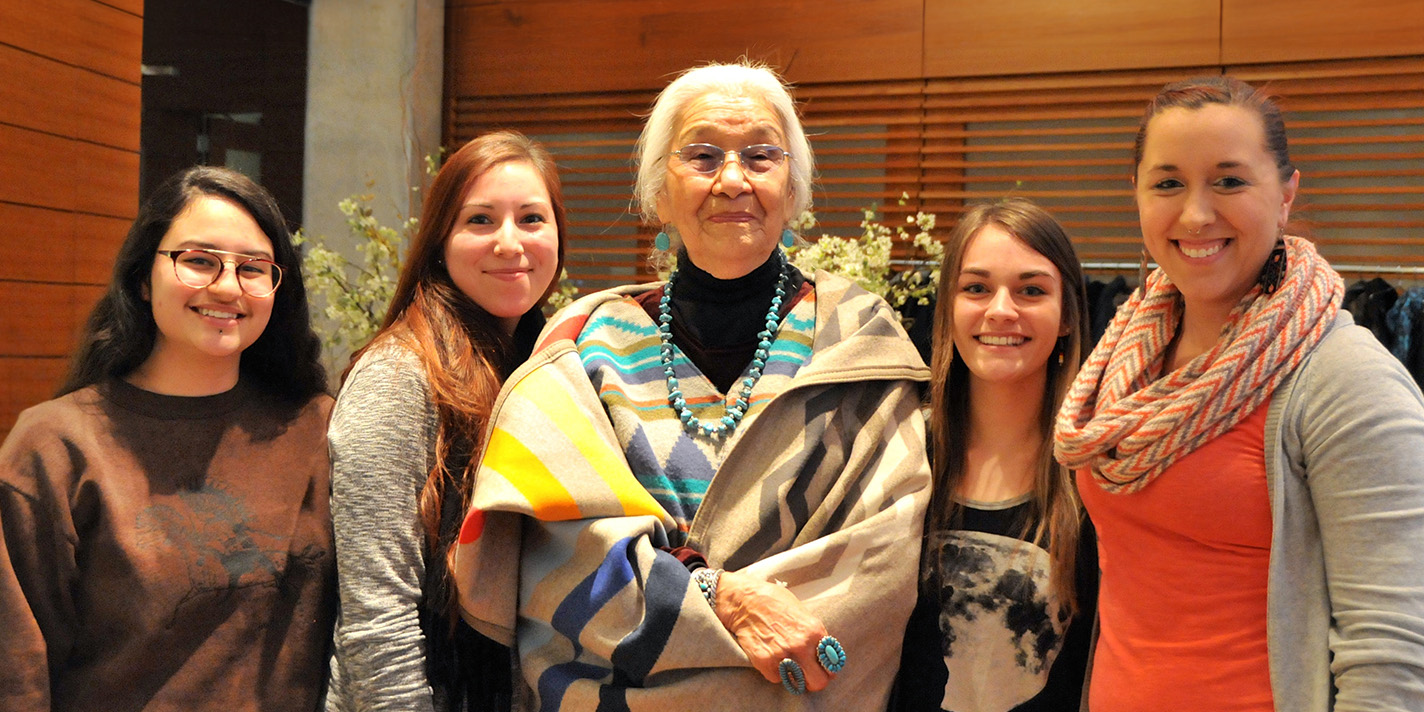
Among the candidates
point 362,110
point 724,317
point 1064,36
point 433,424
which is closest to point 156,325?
point 433,424

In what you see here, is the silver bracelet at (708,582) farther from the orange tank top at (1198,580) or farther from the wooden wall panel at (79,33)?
the wooden wall panel at (79,33)

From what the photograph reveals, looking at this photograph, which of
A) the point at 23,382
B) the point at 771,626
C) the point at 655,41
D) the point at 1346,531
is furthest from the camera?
the point at 655,41

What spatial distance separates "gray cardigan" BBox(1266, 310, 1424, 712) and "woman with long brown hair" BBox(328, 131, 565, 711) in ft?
4.24

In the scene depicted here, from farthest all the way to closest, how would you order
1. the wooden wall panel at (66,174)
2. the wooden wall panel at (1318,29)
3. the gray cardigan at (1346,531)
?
the wooden wall panel at (1318,29) < the wooden wall panel at (66,174) < the gray cardigan at (1346,531)

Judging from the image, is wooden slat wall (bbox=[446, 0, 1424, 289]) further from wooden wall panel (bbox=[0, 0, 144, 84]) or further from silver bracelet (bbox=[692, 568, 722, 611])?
silver bracelet (bbox=[692, 568, 722, 611])

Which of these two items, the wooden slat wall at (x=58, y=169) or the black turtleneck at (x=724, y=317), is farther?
the wooden slat wall at (x=58, y=169)

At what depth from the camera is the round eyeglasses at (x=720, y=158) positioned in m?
2.06

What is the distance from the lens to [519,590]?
1.92m

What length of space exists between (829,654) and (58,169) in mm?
2426

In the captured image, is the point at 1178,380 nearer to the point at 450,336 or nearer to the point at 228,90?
the point at 450,336

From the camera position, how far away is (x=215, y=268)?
6.64ft

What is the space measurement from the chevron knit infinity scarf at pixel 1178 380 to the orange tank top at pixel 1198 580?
3 cm

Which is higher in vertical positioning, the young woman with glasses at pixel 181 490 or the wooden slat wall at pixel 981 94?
the wooden slat wall at pixel 981 94

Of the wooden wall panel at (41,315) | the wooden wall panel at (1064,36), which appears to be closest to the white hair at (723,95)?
the wooden wall panel at (41,315)
